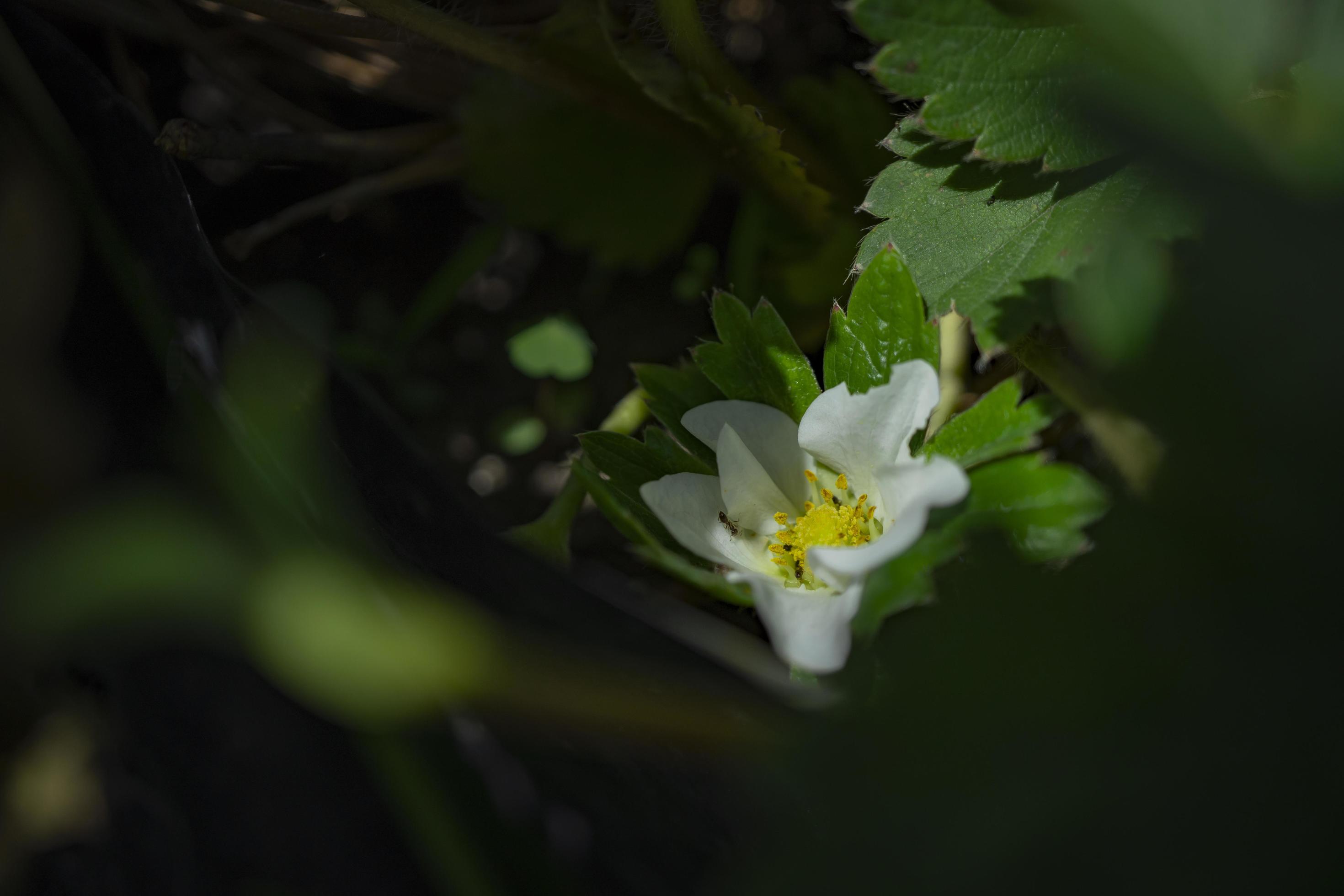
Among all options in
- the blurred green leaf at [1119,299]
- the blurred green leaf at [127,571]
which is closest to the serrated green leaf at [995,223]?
the blurred green leaf at [1119,299]

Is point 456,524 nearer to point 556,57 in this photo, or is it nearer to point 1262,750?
point 556,57

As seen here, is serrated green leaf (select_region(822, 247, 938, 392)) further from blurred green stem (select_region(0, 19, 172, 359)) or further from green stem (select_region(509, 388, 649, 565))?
blurred green stem (select_region(0, 19, 172, 359))

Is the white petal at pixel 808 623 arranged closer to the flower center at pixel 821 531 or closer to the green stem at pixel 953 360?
the flower center at pixel 821 531

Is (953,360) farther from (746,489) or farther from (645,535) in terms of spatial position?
(645,535)

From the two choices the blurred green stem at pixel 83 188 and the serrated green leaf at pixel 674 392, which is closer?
the serrated green leaf at pixel 674 392

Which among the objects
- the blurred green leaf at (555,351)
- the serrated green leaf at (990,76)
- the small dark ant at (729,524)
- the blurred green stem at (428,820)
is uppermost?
the serrated green leaf at (990,76)

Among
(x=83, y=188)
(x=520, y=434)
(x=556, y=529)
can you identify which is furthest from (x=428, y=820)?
(x=83, y=188)

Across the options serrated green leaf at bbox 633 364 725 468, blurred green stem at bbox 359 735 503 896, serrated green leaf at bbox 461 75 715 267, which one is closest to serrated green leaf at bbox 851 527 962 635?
serrated green leaf at bbox 633 364 725 468
